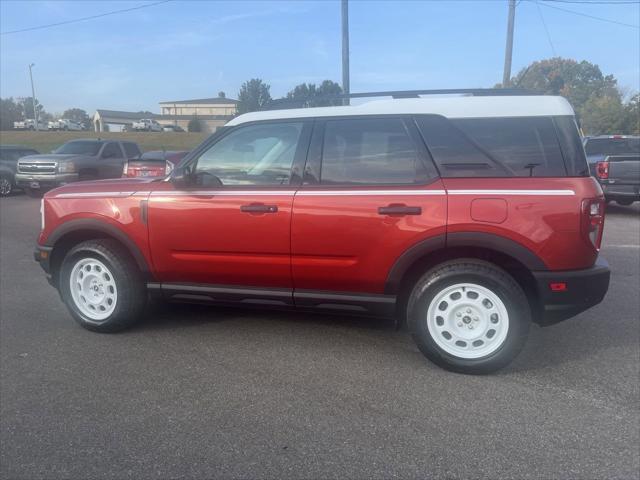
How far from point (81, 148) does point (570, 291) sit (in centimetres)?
1515

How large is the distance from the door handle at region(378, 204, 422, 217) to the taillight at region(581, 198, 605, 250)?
1054 mm

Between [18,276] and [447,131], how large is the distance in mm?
5518

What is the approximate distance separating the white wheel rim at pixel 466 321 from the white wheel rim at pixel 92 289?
2.68m

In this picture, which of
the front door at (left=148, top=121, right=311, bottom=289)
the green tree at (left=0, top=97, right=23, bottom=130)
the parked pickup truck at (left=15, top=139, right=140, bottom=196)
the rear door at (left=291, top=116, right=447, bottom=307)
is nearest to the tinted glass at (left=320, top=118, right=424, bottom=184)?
the rear door at (left=291, top=116, right=447, bottom=307)

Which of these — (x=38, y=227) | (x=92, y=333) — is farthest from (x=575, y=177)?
(x=38, y=227)

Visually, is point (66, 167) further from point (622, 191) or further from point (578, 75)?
point (578, 75)

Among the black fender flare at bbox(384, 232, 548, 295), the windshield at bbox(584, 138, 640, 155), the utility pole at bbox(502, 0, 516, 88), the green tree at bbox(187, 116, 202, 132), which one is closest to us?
the black fender flare at bbox(384, 232, 548, 295)

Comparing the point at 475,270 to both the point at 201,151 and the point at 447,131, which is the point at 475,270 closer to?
the point at 447,131

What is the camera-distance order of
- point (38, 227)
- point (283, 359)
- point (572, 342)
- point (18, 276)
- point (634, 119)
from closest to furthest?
1. point (283, 359)
2. point (572, 342)
3. point (18, 276)
4. point (38, 227)
5. point (634, 119)

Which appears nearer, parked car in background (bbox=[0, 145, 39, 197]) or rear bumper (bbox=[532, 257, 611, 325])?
rear bumper (bbox=[532, 257, 611, 325])

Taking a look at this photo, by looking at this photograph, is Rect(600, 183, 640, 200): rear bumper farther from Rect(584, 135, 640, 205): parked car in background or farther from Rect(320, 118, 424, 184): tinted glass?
Rect(320, 118, 424, 184): tinted glass

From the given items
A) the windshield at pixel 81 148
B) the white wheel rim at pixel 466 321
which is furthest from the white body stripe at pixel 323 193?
the windshield at pixel 81 148

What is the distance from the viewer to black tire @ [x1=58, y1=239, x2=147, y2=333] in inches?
175

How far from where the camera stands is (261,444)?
9.55ft
